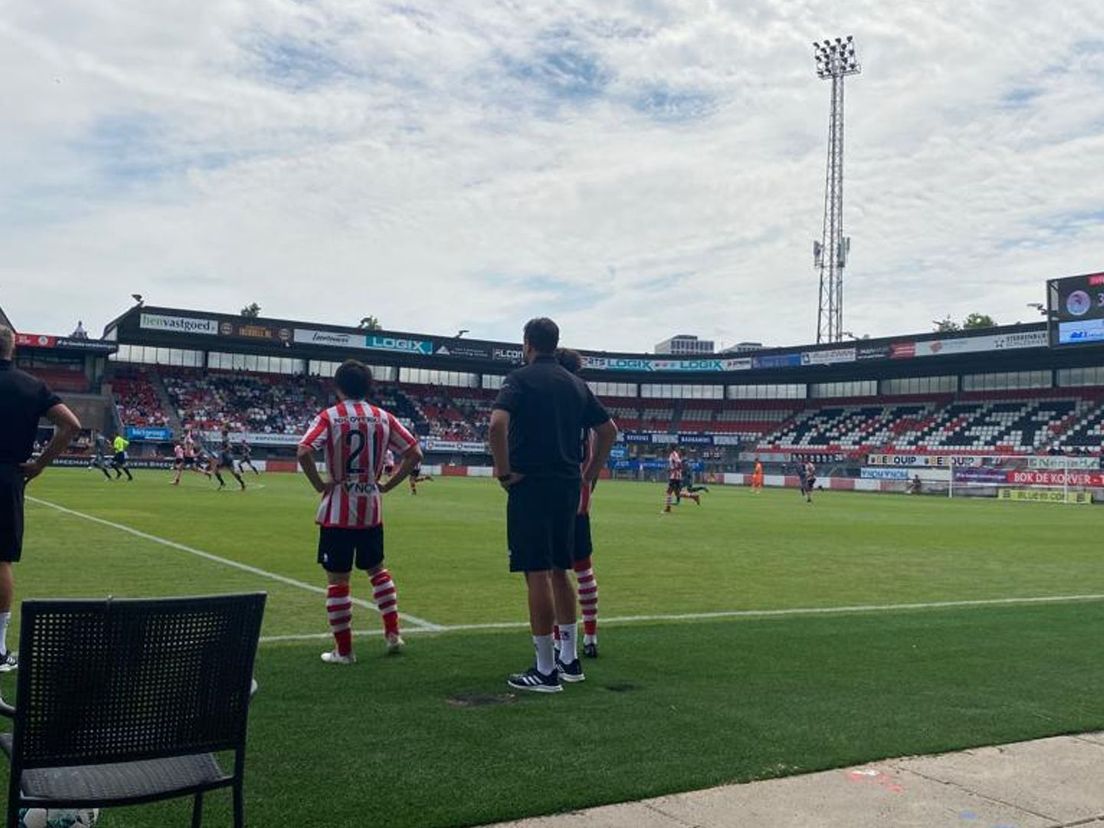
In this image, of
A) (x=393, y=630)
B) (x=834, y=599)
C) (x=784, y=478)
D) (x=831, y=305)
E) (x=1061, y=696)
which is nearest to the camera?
(x=1061, y=696)

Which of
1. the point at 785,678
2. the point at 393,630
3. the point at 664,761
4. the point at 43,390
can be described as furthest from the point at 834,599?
the point at 43,390

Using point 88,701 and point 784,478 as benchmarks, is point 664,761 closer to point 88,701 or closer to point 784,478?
point 88,701

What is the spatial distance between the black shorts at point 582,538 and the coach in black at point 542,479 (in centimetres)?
81

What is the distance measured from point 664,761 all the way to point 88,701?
2.58 metres

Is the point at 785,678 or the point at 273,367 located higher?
the point at 273,367

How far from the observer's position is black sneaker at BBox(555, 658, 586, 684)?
632 centimetres

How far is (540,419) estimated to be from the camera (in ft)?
20.2

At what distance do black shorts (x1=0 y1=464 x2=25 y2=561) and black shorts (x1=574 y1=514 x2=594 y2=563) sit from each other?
355cm

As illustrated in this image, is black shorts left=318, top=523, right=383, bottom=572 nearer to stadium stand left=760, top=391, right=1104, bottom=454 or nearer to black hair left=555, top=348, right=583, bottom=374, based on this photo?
black hair left=555, top=348, right=583, bottom=374

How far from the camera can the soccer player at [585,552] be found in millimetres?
7125

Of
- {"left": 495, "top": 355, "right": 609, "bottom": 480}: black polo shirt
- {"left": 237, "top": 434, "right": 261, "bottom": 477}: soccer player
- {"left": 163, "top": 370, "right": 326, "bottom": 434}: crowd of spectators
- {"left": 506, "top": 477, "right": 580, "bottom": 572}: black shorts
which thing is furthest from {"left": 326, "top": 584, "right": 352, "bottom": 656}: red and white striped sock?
{"left": 163, "top": 370, "right": 326, "bottom": 434}: crowd of spectators

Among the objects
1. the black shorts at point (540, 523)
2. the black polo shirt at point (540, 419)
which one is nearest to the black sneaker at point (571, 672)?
the black shorts at point (540, 523)

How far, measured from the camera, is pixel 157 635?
9.71 feet

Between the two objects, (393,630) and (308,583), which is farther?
(308,583)
